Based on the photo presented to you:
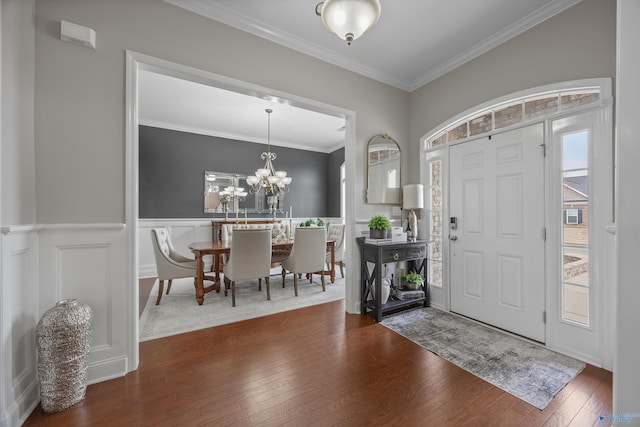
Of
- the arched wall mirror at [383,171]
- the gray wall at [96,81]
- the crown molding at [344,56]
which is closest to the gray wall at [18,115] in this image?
the gray wall at [96,81]

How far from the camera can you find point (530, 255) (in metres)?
2.46

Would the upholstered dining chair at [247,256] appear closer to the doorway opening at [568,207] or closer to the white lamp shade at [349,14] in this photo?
the white lamp shade at [349,14]

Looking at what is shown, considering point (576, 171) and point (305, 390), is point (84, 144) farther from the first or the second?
point (576, 171)

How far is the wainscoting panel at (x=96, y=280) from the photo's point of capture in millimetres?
1767

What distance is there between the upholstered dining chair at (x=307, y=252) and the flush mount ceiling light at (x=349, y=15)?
102 inches

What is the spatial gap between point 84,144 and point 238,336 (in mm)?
2044

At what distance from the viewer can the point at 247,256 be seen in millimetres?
3416

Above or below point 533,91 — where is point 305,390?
below

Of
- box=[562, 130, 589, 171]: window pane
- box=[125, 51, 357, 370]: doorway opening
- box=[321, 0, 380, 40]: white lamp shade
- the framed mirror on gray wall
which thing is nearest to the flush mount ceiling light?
box=[321, 0, 380, 40]: white lamp shade

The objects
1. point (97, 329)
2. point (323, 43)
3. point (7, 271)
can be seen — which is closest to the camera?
point (7, 271)

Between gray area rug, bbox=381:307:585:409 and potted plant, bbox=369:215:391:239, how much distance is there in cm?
95

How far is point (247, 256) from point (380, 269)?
1.70 metres

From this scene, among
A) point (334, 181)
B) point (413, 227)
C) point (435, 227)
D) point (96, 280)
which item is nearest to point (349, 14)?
point (413, 227)

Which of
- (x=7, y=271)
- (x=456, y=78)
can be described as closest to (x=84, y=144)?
(x=7, y=271)
